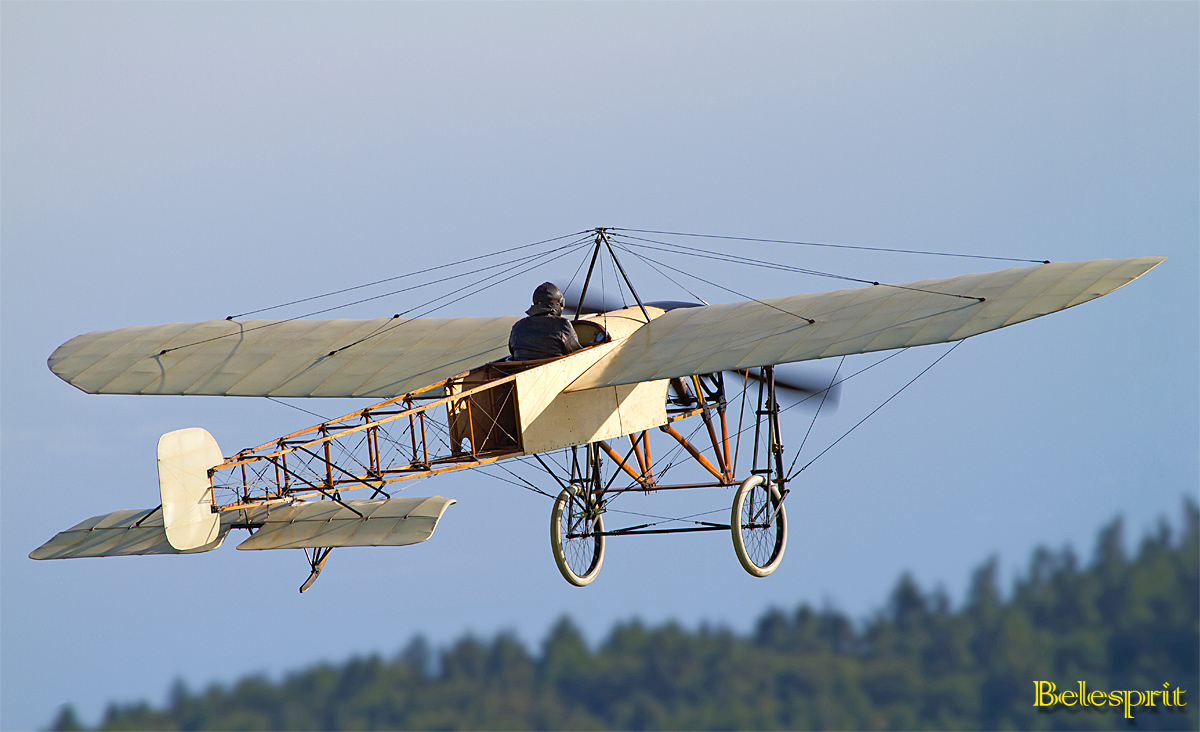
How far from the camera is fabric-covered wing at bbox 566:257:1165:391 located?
47.6ft

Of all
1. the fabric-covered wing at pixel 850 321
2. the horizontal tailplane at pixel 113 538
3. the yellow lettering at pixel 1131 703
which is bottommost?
the yellow lettering at pixel 1131 703

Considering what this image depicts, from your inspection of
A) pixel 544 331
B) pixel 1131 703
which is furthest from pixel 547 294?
pixel 1131 703

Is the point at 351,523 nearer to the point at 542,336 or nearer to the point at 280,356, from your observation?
the point at 280,356

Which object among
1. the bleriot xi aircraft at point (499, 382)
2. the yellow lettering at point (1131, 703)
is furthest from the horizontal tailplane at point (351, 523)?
the yellow lettering at point (1131, 703)

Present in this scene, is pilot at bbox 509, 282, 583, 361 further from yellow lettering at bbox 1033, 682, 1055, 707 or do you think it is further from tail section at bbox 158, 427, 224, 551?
yellow lettering at bbox 1033, 682, 1055, 707

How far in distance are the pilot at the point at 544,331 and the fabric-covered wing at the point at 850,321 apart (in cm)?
45

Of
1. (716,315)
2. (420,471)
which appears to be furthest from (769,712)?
(420,471)

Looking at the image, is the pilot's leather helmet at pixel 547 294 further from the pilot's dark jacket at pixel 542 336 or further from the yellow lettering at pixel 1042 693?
the yellow lettering at pixel 1042 693

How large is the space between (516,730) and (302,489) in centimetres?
1169

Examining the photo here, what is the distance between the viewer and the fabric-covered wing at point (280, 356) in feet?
59.8

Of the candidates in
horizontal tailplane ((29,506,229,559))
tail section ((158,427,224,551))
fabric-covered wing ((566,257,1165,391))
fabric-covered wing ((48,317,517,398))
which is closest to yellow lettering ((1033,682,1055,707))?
fabric-covered wing ((566,257,1165,391))

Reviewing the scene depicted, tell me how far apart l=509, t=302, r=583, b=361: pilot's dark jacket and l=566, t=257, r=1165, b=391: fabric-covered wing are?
16.8 inches

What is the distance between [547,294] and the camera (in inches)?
638

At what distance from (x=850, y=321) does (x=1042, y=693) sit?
10.3 meters
